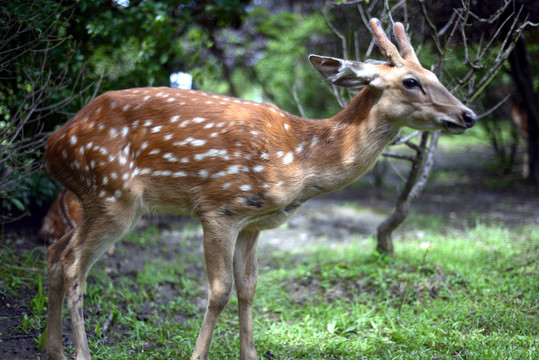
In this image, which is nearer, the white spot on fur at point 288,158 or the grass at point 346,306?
the white spot on fur at point 288,158

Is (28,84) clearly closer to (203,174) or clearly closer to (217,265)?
(203,174)

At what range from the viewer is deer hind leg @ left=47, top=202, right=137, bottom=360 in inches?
139

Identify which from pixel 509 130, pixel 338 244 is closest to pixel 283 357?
pixel 338 244

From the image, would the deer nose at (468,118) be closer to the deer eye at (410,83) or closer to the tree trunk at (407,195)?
the deer eye at (410,83)

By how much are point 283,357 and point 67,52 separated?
344cm

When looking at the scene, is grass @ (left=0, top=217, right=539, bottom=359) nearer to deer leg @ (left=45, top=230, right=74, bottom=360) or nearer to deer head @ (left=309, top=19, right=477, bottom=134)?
deer leg @ (left=45, top=230, right=74, bottom=360)

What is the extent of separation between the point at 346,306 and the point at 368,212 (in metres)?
3.98

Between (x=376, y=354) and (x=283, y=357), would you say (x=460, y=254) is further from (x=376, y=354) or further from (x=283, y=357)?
(x=283, y=357)

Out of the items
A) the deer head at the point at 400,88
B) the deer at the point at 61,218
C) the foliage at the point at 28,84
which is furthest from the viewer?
the deer at the point at 61,218

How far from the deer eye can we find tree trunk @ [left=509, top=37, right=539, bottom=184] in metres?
→ 4.76

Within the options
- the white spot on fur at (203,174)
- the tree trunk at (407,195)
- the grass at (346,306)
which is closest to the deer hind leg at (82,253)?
the grass at (346,306)

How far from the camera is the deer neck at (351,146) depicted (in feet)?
11.5

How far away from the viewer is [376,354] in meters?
3.87

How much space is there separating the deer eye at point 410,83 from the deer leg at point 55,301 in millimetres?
2539
